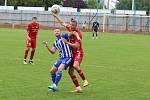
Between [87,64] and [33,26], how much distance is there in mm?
2978

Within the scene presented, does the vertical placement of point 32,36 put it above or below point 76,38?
below

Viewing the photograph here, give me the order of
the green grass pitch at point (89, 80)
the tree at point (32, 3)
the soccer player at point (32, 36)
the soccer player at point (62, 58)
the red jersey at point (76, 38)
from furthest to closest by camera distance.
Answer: the tree at point (32, 3) → the soccer player at point (32, 36) → the soccer player at point (62, 58) → the red jersey at point (76, 38) → the green grass pitch at point (89, 80)

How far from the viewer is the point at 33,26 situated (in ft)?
67.2

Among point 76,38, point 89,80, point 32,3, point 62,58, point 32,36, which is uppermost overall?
point 32,3

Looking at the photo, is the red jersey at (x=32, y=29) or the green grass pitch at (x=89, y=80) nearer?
the green grass pitch at (x=89, y=80)

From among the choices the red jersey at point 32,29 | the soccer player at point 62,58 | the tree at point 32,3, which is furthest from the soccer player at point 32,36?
the tree at point 32,3

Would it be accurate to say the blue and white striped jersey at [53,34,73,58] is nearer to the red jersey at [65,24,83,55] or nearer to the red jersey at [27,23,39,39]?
the red jersey at [65,24,83,55]

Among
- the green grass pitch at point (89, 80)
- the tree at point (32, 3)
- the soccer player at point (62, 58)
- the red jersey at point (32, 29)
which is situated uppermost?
the tree at point (32, 3)

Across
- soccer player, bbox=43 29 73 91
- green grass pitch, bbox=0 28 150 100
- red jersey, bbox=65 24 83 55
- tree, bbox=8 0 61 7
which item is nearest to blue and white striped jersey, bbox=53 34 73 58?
soccer player, bbox=43 29 73 91

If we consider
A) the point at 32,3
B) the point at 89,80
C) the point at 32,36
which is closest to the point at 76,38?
the point at 89,80

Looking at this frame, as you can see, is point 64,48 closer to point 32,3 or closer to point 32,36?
point 32,36

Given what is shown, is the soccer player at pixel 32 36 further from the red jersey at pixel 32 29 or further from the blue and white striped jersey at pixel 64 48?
the blue and white striped jersey at pixel 64 48

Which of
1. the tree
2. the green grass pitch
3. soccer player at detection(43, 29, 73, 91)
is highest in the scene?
the tree

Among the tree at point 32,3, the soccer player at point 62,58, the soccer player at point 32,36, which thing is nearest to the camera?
the soccer player at point 62,58
